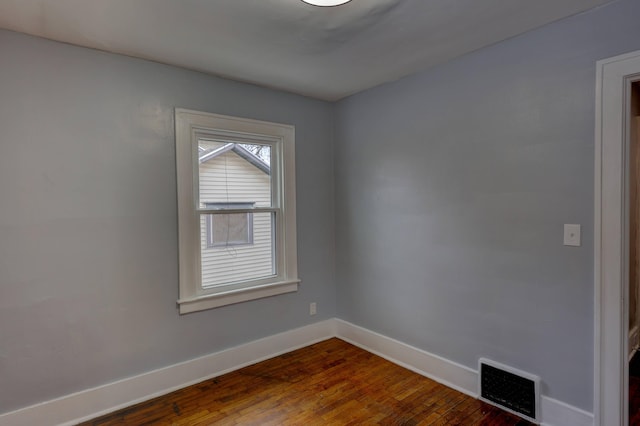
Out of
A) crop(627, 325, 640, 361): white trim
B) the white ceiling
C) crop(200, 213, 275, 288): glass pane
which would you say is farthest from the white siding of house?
crop(627, 325, 640, 361): white trim

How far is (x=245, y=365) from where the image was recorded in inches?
116

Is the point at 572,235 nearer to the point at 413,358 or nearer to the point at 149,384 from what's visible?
the point at 413,358

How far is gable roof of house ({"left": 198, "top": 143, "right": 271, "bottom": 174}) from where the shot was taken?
2.80 m

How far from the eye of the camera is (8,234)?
2012mm

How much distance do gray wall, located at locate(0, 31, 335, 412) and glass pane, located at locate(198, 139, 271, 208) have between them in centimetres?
30

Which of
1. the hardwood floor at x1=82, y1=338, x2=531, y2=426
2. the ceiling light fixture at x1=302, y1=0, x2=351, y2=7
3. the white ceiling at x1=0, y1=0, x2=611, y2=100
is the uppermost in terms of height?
the white ceiling at x1=0, y1=0, x2=611, y2=100

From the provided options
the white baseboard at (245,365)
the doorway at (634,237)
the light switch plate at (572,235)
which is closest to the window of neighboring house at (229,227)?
the white baseboard at (245,365)

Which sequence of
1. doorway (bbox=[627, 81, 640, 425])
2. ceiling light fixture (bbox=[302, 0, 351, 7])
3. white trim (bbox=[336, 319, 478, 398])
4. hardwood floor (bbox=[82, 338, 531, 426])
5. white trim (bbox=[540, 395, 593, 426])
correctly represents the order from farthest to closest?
doorway (bbox=[627, 81, 640, 425]), white trim (bbox=[336, 319, 478, 398]), hardwood floor (bbox=[82, 338, 531, 426]), white trim (bbox=[540, 395, 593, 426]), ceiling light fixture (bbox=[302, 0, 351, 7])

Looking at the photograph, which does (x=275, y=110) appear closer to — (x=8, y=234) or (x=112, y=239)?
(x=112, y=239)

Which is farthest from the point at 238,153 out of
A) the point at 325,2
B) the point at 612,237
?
the point at 612,237

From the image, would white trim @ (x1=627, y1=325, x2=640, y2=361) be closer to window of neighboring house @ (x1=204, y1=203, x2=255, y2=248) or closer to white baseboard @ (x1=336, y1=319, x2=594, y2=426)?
white baseboard @ (x1=336, y1=319, x2=594, y2=426)

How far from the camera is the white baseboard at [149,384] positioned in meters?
2.11

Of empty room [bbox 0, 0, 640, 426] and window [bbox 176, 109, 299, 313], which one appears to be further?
window [bbox 176, 109, 299, 313]

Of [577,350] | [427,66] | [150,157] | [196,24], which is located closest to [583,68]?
[427,66]
